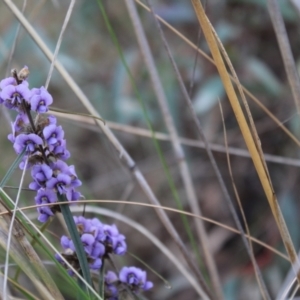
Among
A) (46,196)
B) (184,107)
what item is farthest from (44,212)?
(184,107)

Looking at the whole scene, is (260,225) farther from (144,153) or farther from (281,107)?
(144,153)

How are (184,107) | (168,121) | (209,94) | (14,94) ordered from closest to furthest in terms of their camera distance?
1. (14,94)
2. (168,121)
3. (209,94)
4. (184,107)

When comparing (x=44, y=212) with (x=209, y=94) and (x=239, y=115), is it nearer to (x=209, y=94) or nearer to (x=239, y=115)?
(x=239, y=115)

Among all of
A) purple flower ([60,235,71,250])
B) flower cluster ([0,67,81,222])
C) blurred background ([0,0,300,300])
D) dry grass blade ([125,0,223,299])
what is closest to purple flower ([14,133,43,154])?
flower cluster ([0,67,81,222])

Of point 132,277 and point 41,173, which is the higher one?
point 41,173

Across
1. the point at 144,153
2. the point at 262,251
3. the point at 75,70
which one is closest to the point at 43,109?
the point at 262,251

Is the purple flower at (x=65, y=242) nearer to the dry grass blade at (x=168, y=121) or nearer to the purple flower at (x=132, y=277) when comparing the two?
the purple flower at (x=132, y=277)

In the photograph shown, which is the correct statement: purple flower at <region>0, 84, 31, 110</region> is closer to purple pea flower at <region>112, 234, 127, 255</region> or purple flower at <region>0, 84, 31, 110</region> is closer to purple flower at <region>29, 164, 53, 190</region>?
purple flower at <region>29, 164, 53, 190</region>
